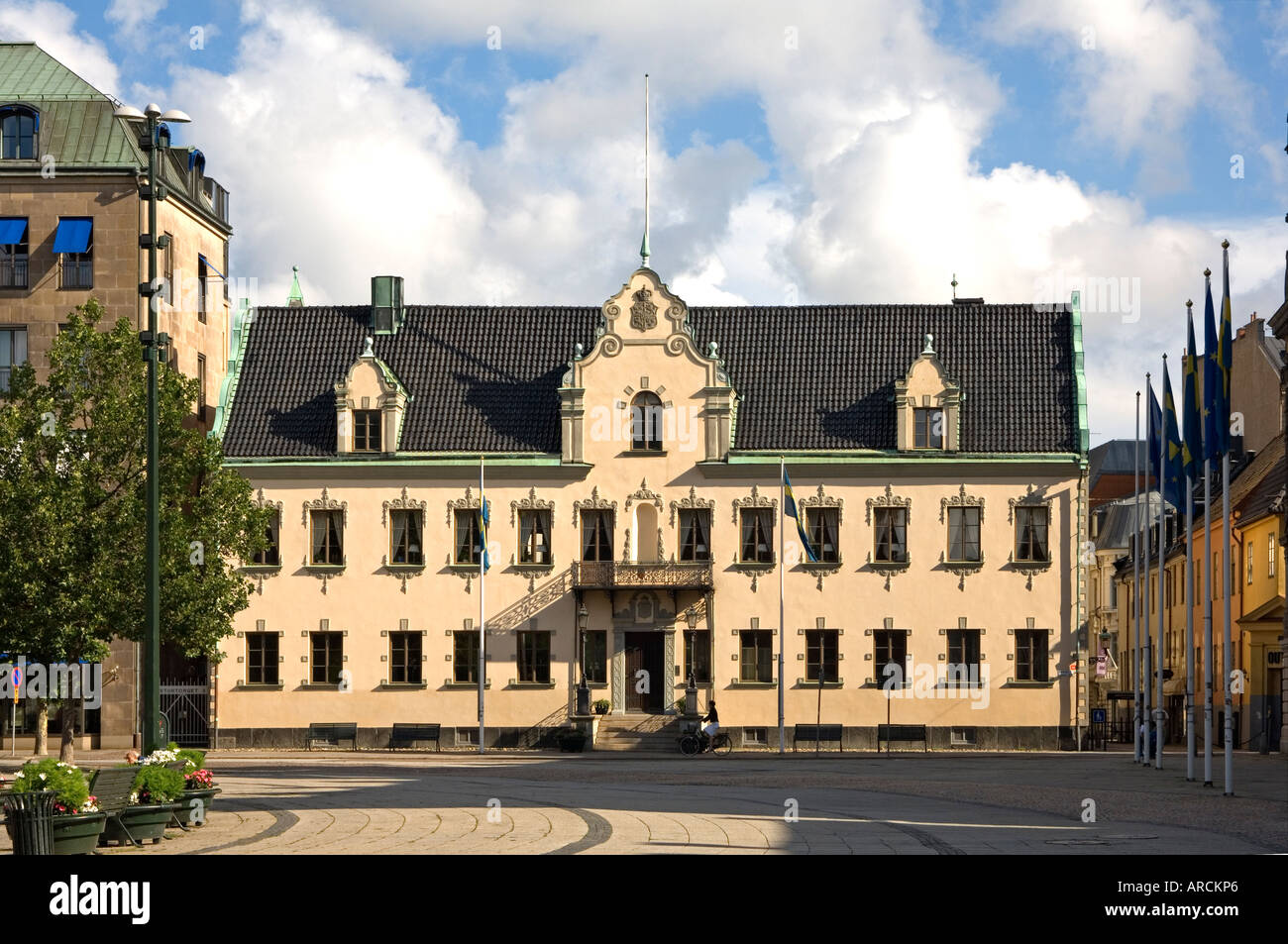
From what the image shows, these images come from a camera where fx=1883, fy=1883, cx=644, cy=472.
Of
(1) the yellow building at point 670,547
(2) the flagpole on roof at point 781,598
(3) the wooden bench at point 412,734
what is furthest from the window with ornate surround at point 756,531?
(3) the wooden bench at point 412,734

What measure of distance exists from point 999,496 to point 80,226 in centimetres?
3262

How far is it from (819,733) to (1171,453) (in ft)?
68.8

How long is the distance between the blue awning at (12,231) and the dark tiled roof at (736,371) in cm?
863

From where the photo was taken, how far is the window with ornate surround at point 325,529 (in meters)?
64.6

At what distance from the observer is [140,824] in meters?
26.4

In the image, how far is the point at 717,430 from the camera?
64.4m

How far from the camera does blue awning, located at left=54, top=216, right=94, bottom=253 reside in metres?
64.0

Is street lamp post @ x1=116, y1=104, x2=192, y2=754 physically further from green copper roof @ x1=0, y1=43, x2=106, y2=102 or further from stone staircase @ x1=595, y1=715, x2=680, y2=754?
green copper roof @ x1=0, y1=43, x2=106, y2=102

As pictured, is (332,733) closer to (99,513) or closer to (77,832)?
(99,513)

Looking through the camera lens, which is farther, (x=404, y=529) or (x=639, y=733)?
(x=404, y=529)

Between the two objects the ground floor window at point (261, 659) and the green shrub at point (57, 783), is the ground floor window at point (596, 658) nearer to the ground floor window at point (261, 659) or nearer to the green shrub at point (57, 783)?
the ground floor window at point (261, 659)

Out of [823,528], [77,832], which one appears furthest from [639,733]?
[77,832]

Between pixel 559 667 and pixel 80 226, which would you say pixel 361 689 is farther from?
pixel 80 226
